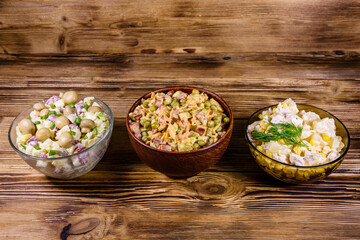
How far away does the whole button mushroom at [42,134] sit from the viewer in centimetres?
132

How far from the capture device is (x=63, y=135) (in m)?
1.30

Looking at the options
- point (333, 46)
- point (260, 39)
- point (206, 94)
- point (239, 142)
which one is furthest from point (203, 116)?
point (333, 46)

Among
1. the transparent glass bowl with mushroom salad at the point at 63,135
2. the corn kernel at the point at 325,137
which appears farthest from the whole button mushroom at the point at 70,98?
the corn kernel at the point at 325,137

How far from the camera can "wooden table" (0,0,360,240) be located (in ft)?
4.19

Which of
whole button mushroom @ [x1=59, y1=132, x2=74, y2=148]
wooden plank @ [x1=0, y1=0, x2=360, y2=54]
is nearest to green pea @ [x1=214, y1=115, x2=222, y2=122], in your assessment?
whole button mushroom @ [x1=59, y1=132, x2=74, y2=148]

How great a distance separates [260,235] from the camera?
1194 mm

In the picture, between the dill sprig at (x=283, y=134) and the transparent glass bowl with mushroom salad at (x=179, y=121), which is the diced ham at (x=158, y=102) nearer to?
the transparent glass bowl with mushroom salad at (x=179, y=121)

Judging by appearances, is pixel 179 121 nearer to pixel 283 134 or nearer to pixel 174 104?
pixel 174 104

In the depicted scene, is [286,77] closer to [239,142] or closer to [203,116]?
[239,142]

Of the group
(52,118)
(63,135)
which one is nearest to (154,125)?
(63,135)

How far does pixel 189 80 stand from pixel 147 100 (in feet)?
2.35

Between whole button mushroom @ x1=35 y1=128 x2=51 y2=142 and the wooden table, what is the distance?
0.75 ft

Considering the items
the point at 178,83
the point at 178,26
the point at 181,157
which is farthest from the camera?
the point at 178,26

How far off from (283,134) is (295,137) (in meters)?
0.05
